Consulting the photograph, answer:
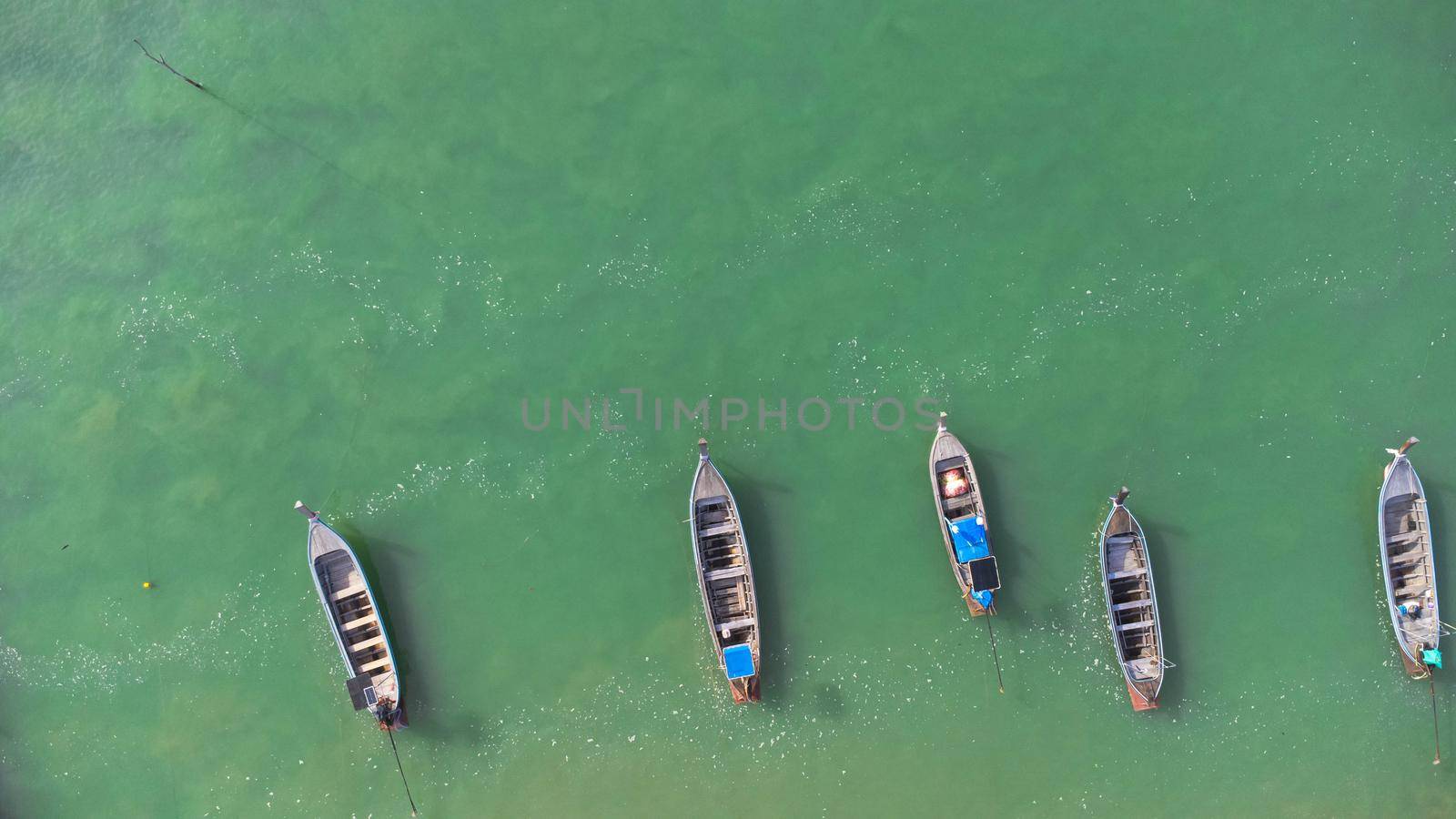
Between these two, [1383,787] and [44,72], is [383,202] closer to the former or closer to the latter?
[44,72]

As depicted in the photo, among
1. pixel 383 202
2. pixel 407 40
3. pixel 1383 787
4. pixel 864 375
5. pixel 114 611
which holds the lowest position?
pixel 1383 787

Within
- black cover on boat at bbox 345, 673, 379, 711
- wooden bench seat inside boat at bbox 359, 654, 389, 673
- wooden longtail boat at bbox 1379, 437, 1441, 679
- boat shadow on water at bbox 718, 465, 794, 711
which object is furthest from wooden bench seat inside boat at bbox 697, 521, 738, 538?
wooden longtail boat at bbox 1379, 437, 1441, 679

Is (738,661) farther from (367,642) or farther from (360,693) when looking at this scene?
(367,642)

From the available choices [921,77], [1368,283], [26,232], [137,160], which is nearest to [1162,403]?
[1368,283]

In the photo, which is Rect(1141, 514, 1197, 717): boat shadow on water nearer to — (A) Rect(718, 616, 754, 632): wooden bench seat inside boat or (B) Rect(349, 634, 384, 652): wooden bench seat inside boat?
(A) Rect(718, 616, 754, 632): wooden bench seat inside boat

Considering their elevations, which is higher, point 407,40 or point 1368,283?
point 407,40

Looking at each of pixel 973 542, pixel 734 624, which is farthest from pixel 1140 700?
pixel 734 624

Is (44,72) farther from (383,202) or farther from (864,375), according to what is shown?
(864,375)
